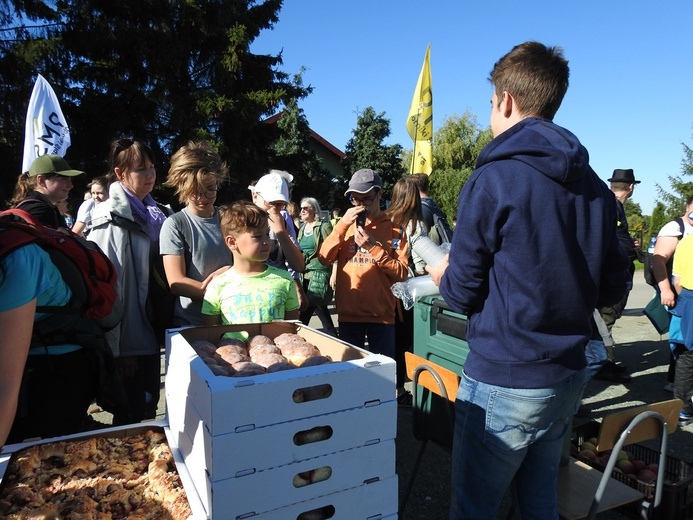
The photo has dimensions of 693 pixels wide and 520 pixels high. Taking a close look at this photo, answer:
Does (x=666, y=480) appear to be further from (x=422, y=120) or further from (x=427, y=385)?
(x=422, y=120)

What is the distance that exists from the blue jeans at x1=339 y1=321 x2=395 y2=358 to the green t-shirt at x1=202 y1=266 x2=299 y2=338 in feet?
4.25

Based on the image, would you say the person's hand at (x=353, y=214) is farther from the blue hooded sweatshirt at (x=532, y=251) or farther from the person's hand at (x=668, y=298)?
the person's hand at (x=668, y=298)

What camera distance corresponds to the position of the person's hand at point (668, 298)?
14.7 ft

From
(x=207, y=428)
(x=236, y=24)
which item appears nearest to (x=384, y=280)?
(x=207, y=428)

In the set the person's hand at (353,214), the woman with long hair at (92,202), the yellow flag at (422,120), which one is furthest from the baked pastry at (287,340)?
the yellow flag at (422,120)

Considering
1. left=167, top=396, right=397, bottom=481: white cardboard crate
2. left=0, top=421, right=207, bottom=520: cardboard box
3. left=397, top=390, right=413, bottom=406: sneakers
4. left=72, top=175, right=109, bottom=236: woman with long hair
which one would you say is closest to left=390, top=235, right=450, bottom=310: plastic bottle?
left=167, top=396, right=397, bottom=481: white cardboard crate

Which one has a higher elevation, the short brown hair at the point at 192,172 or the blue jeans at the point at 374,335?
the short brown hair at the point at 192,172

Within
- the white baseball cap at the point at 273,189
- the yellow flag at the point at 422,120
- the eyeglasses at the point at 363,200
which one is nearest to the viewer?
the white baseball cap at the point at 273,189

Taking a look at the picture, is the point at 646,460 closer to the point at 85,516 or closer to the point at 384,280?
the point at 384,280

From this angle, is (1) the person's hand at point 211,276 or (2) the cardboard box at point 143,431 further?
(1) the person's hand at point 211,276

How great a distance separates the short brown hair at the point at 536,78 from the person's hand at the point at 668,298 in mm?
3763

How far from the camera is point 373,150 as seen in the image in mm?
32375

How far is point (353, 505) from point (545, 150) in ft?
3.94

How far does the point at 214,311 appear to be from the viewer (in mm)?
2400
